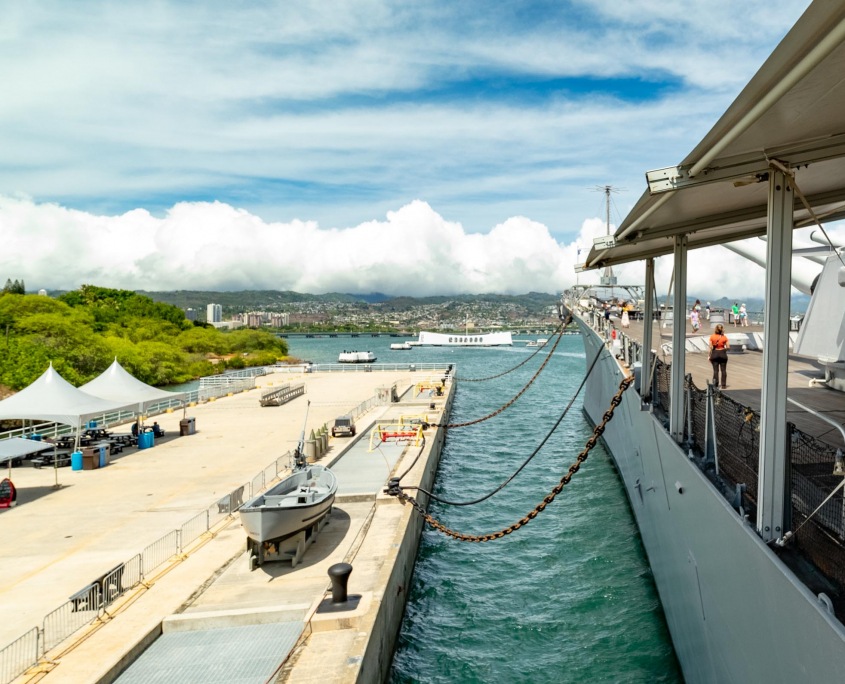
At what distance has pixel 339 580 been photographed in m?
8.51

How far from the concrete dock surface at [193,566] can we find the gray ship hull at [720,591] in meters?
4.17

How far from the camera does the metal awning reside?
3.15 m

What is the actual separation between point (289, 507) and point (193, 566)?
2001mm

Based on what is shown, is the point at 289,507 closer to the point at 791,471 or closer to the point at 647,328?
the point at 791,471

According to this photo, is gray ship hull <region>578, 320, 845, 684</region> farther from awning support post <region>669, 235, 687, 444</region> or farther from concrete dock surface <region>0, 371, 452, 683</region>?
concrete dock surface <region>0, 371, 452, 683</region>

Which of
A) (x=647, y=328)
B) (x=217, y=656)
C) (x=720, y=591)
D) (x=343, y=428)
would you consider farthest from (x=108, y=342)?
(x=720, y=591)

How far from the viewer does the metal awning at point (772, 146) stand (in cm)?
315

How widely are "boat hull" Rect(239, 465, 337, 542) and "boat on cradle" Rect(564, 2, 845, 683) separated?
20.1ft

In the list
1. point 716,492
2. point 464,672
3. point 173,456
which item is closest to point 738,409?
point 716,492

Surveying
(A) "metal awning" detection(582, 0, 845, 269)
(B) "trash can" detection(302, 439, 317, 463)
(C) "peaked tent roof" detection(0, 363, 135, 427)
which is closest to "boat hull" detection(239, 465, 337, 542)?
(B) "trash can" detection(302, 439, 317, 463)

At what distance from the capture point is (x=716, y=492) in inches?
254

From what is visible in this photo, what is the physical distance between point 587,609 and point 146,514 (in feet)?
32.2

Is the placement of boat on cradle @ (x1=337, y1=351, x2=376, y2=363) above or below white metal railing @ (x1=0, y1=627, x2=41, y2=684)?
below

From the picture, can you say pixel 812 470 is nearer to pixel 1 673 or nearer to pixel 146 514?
pixel 1 673
